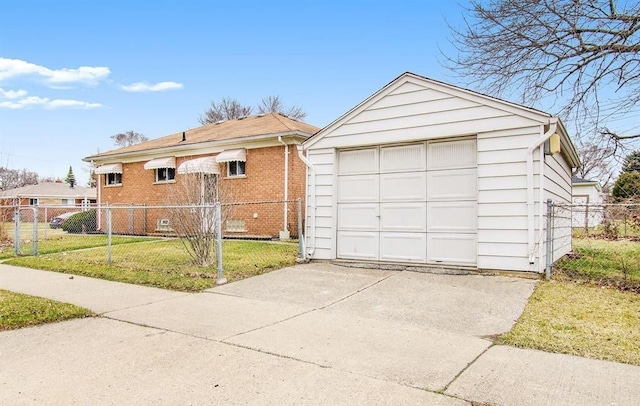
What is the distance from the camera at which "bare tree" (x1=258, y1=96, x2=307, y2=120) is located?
1497 inches

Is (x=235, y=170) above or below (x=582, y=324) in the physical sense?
above

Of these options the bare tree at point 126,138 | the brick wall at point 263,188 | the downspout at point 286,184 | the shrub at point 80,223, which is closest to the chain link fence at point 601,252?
the brick wall at point 263,188

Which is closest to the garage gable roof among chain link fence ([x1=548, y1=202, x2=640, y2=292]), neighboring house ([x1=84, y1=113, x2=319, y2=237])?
chain link fence ([x1=548, y1=202, x2=640, y2=292])

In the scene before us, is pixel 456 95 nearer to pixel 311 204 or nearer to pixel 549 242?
pixel 549 242

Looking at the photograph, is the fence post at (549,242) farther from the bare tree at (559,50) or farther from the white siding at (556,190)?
the bare tree at (559,50)

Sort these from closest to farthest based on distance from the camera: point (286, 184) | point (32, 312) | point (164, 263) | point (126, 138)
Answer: point (32, 312) < point (164, 263) < point (286, 184) < point (126, 138)

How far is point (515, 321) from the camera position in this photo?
4.78 meters

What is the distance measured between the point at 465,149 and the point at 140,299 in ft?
19.5

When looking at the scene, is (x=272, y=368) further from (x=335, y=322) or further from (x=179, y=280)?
(x=179, y=280)

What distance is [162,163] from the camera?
54.7 ft

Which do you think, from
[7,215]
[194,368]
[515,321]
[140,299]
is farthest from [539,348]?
[7,215]

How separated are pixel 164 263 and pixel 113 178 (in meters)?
12.4

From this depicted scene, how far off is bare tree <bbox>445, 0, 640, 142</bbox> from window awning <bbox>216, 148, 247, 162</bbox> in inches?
304

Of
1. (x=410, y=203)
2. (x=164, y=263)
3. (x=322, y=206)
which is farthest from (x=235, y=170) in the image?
(x=410, y=203)
